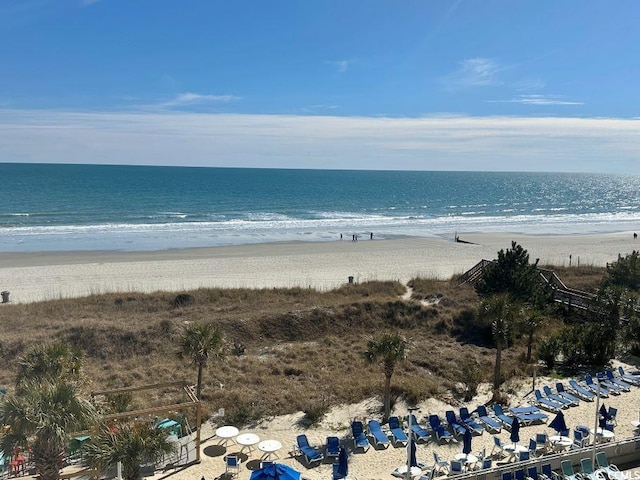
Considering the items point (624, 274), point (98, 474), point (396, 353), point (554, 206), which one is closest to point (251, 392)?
point (396, 353)

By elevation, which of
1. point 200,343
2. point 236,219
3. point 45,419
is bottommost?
point 200,343

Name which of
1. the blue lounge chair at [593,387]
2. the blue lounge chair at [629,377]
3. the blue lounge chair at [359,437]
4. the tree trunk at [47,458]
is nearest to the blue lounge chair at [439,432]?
the blue lounge chair at [359,437]

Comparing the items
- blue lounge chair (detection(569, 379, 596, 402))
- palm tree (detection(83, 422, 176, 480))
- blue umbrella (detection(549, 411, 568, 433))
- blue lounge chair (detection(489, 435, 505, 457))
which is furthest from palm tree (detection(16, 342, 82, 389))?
blue lounge chair (detection(569, 379, 596, 402))

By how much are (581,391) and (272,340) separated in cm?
1164

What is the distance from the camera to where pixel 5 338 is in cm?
2044

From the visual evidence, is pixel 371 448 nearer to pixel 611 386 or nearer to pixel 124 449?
pixel 124 449

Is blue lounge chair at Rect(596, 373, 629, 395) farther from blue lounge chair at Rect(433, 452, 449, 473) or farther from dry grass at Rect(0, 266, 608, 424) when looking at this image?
blue lounge chair at Rect(433, 452, 449, 473)

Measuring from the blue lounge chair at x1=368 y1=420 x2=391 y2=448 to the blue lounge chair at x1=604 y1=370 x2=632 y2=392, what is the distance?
839cm

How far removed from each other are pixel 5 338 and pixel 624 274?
26802 millimetres

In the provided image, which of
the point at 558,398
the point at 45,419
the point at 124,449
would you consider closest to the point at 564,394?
the point at 558,398

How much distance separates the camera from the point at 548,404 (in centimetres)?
1578

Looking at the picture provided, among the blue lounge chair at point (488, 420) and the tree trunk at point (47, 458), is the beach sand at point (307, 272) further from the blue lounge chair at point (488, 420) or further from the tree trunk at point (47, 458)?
the tree trunk at point (47, 458)

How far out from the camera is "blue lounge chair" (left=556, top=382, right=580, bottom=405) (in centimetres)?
1612

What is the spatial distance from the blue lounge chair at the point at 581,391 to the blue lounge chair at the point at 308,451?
856 centimetres
